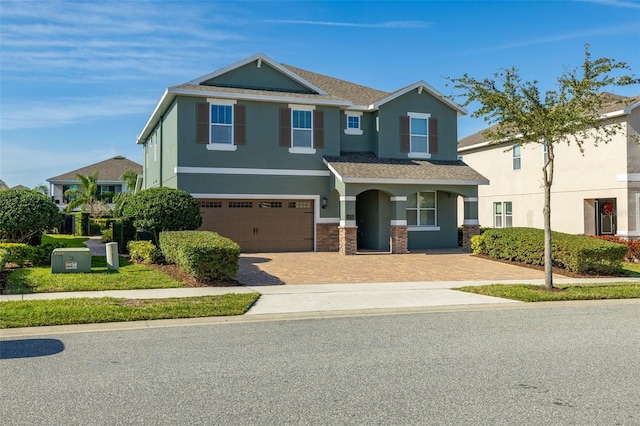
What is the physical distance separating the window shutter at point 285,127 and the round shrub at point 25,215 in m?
9.46

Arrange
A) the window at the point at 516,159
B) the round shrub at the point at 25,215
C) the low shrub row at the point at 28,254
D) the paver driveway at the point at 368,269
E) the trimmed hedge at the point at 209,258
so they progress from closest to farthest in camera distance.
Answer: the trimmed hedge at the point at 209,258 → the low shrub row at the point at 28,254 → the paver driveway at the point at 368,269 → the round shrub at the point at 25,215 → the window at the point at 516,159

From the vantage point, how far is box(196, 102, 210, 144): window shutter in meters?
22.2

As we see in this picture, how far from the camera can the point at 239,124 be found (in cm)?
2272

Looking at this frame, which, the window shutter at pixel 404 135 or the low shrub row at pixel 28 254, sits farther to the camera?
the window shutter at pixel 404 135

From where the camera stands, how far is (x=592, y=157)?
25531 mm

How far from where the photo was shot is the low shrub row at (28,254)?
1571cm

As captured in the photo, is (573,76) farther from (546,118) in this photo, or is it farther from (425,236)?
(425,236)

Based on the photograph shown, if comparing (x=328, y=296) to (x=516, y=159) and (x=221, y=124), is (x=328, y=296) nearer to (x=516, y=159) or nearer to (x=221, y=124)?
(x=221, y=124)

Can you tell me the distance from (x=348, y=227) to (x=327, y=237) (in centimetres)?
203

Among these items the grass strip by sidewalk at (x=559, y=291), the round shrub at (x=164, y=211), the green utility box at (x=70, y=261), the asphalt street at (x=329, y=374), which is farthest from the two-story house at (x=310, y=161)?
the asphalt street at (x=329, y=374)

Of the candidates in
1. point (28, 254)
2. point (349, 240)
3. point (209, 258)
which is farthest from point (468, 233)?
point (28, 254)

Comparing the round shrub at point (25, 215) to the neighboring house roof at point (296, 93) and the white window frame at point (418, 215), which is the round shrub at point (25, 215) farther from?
the white window frame at point (418, 215)

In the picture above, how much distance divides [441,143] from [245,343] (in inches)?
798

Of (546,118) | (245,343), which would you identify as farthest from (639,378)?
(546,118)
